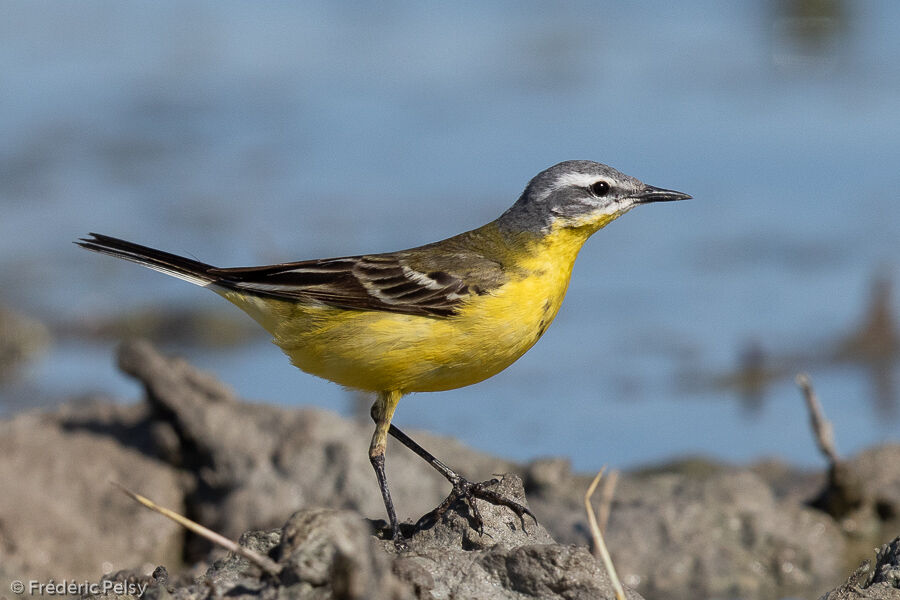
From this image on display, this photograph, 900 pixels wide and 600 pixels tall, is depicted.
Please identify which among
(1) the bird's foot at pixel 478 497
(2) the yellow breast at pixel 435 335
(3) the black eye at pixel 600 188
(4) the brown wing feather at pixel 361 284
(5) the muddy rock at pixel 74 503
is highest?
(3) the black eye at pixel 600 188

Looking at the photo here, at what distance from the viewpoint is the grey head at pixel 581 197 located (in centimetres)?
769

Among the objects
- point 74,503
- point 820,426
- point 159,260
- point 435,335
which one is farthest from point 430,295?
point 74,503

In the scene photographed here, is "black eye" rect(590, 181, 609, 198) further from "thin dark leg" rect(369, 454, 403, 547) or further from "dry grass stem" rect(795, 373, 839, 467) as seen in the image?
"thin dark leg" rect(369, 454, 403, 547)

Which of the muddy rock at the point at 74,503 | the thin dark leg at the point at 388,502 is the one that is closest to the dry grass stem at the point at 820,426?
the thin dark leg at the point at 388,502

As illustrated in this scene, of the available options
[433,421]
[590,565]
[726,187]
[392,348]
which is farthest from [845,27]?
[590,565]

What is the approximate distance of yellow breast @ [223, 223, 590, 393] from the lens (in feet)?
23.2

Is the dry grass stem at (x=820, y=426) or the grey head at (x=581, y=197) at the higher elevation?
the grey head at (x=581, y=197)

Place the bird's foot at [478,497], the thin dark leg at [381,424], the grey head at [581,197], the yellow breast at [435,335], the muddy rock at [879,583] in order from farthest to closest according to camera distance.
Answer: the grey head at [581,197], the thin dark leg at [381,424], the yellow breast at [435,335], the bird's foot at [478,497], the muddy rock at [879,583]

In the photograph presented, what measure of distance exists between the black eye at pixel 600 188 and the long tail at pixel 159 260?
7.01ft

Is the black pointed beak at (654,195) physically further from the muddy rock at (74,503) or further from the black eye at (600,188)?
the muddy rock at (74,503)

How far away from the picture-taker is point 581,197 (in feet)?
25.3

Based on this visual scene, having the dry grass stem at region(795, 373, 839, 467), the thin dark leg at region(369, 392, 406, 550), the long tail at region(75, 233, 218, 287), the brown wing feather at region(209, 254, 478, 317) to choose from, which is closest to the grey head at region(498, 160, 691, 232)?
the brown wing feather at region(209, 254, 478, 317)

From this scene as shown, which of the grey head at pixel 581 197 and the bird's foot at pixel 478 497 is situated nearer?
the bird's foot at pixel 478 497

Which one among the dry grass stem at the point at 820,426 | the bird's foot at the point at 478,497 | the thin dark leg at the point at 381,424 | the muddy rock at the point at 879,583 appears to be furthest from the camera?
the dry grass stem at the point at 820,426
